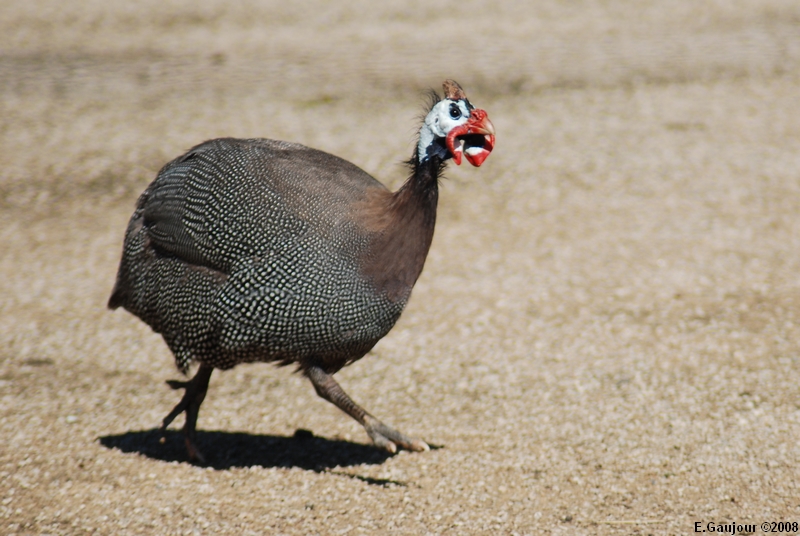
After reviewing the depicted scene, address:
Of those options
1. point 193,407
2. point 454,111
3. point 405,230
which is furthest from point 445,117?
point 193,407

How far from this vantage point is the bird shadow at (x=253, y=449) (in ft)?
16.1

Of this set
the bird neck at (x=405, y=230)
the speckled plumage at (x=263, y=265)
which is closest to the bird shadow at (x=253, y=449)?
the speckled plumage at (x=263, y=265)

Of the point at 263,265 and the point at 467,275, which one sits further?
the point at 467,275

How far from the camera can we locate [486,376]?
6.00 m

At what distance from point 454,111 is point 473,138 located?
174mm

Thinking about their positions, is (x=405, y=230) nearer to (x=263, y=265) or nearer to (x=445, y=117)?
(x=445, y=117)

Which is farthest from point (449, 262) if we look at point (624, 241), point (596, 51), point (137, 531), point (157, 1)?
point (157, 1)

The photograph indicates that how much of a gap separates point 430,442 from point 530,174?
4997mm

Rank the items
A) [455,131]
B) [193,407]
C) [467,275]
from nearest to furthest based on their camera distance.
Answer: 1. [455,131]
2. [193,407]
3. [467,275]

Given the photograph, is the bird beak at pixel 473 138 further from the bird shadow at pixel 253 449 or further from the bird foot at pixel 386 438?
the bird shadow at pixel 253 449

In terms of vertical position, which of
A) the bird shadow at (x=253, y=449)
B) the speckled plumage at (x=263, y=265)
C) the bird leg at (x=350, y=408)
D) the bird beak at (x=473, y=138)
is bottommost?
the bird shadow at (x=253, y=449)

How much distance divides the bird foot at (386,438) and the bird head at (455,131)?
4.52ft

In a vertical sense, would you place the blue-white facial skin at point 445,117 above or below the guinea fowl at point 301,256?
above

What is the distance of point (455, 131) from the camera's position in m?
4.33
